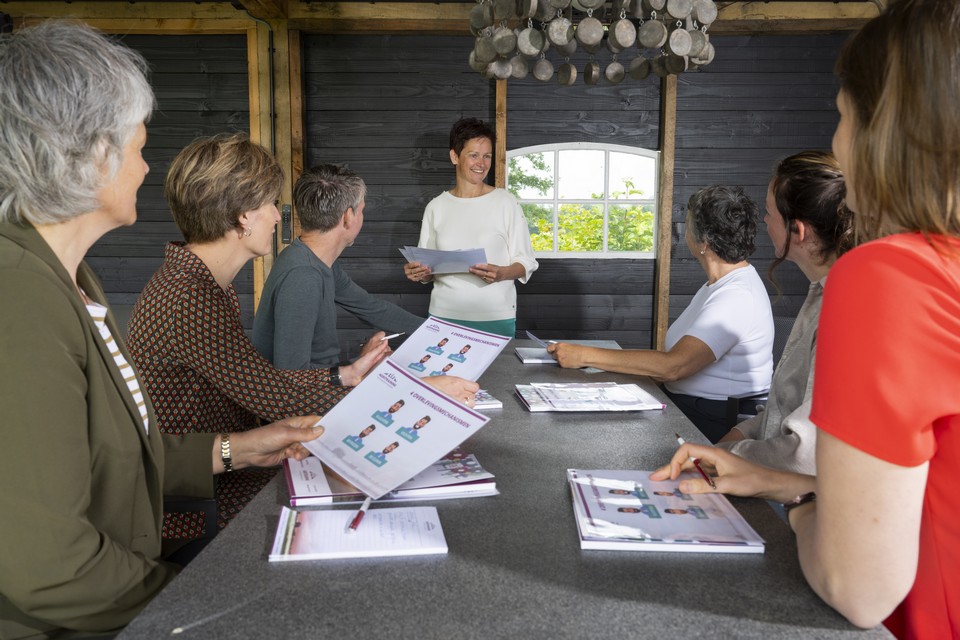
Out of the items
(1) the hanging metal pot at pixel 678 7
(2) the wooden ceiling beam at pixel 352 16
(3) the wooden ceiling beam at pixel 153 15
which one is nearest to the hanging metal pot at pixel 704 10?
(1) the hanging metal pot at pixel 678 7

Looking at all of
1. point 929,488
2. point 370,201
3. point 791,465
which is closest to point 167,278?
point 791,465

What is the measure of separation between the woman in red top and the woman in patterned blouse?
1.04 meters

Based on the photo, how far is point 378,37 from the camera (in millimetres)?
4906

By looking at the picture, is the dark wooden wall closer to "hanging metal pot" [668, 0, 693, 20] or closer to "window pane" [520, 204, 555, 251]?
"window pane" [520, 204, 555, 251]

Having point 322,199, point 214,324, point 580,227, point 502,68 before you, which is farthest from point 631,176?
point 214,324

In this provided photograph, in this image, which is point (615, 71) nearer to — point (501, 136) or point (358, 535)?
point (501, 136)

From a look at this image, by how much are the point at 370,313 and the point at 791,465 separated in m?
1.93

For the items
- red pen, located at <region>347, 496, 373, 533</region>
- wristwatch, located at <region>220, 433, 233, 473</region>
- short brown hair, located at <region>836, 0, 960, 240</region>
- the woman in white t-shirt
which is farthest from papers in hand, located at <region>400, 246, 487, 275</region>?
short brown hair, located at <region>836, 0, 960, 240</region>

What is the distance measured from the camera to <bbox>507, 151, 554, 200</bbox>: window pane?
16.4 ft

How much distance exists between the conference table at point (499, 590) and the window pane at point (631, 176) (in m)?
4.02

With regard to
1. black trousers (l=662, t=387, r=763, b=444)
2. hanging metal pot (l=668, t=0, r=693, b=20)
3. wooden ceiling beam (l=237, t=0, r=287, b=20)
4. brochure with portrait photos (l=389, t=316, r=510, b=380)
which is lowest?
black trousers (l=662, t=387, r=763, b=444)

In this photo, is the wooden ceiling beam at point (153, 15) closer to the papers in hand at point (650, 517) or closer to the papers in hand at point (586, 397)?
the papers in hand at point (586, 397)

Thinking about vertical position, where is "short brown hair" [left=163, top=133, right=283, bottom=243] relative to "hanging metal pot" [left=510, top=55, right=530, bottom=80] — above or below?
below

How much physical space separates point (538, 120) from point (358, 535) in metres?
4.22
